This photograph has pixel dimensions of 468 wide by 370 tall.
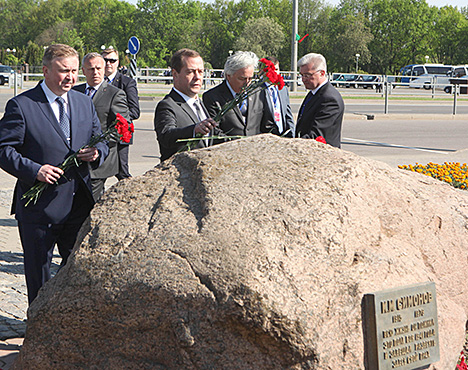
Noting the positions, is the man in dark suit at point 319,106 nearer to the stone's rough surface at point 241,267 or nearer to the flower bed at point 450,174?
the stone's rough surface at point 241,267

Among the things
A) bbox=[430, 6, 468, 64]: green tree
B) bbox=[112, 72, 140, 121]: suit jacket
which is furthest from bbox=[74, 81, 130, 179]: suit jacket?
bbox=[430, 6, 468, 64]: green tree

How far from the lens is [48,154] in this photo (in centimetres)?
378

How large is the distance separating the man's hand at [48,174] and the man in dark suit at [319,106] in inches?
75.4

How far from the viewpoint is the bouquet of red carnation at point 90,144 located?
12.1 ft

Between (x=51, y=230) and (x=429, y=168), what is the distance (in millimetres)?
4586

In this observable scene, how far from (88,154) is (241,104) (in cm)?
133

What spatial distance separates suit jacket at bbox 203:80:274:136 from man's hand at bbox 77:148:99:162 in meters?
1.11

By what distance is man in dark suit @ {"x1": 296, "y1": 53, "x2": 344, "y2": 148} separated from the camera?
4.79 m

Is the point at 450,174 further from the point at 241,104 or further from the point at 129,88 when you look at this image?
the point at 129,88

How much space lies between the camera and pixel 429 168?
23.3 feet

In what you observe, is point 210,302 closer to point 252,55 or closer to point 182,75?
point 182,75

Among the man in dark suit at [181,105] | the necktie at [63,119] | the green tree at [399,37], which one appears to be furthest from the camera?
the green tree at [399,37]

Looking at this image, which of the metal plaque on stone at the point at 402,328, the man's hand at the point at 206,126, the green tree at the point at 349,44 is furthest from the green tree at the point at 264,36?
the metal plaque on stone at the point at 402,328

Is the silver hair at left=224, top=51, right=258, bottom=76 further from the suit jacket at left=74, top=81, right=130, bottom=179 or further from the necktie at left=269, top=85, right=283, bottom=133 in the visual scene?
the suit jacket at left=74, top=81, right=130, bottom=179
